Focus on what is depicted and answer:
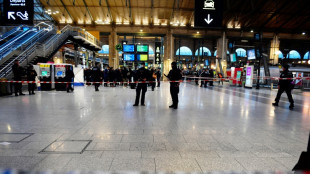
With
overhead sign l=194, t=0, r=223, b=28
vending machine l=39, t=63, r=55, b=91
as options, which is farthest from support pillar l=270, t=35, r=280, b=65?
vending machine l=39, t=63, r=55, b=91

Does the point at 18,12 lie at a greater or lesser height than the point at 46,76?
greater

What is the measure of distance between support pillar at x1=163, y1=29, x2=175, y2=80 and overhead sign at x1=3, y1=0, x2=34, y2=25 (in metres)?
27.6

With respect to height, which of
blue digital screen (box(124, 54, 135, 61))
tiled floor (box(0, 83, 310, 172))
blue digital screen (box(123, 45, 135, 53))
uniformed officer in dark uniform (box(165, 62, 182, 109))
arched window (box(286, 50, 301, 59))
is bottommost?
tiled floor (box(0, 83, 310, 172))

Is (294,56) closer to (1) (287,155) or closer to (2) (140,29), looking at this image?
(2) (140,29)

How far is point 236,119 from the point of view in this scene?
19.3 feet

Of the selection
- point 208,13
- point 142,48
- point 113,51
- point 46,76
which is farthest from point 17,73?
point 113,51

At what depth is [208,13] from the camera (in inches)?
353

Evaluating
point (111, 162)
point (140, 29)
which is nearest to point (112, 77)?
point (111, 162)

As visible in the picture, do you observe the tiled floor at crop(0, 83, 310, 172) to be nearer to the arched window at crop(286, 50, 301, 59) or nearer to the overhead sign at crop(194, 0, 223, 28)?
the overhead sign at crop(194, 0, 223, 28)

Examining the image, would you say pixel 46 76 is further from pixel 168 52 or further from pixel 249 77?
pixel 168 52

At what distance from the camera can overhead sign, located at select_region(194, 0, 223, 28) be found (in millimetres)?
8898

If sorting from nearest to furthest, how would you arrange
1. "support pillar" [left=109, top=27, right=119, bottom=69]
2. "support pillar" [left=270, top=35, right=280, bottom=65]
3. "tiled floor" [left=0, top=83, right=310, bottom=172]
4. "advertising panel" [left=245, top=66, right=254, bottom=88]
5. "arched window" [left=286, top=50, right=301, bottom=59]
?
"tiled floor" [left=0, top=83, right=310, bottom=172] < "advertising panel" [left=245, top=66, right=254, bottom=88] < "support pillar" [left=109, top=27, right=119, bottom=69] < "support pillar" [left=270, top=35, right=280, bottom=65] < "arched window" [left=286, top=50, right=301, bottom=59]

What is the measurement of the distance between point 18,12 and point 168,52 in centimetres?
2813

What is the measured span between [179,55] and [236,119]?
1727 inches
